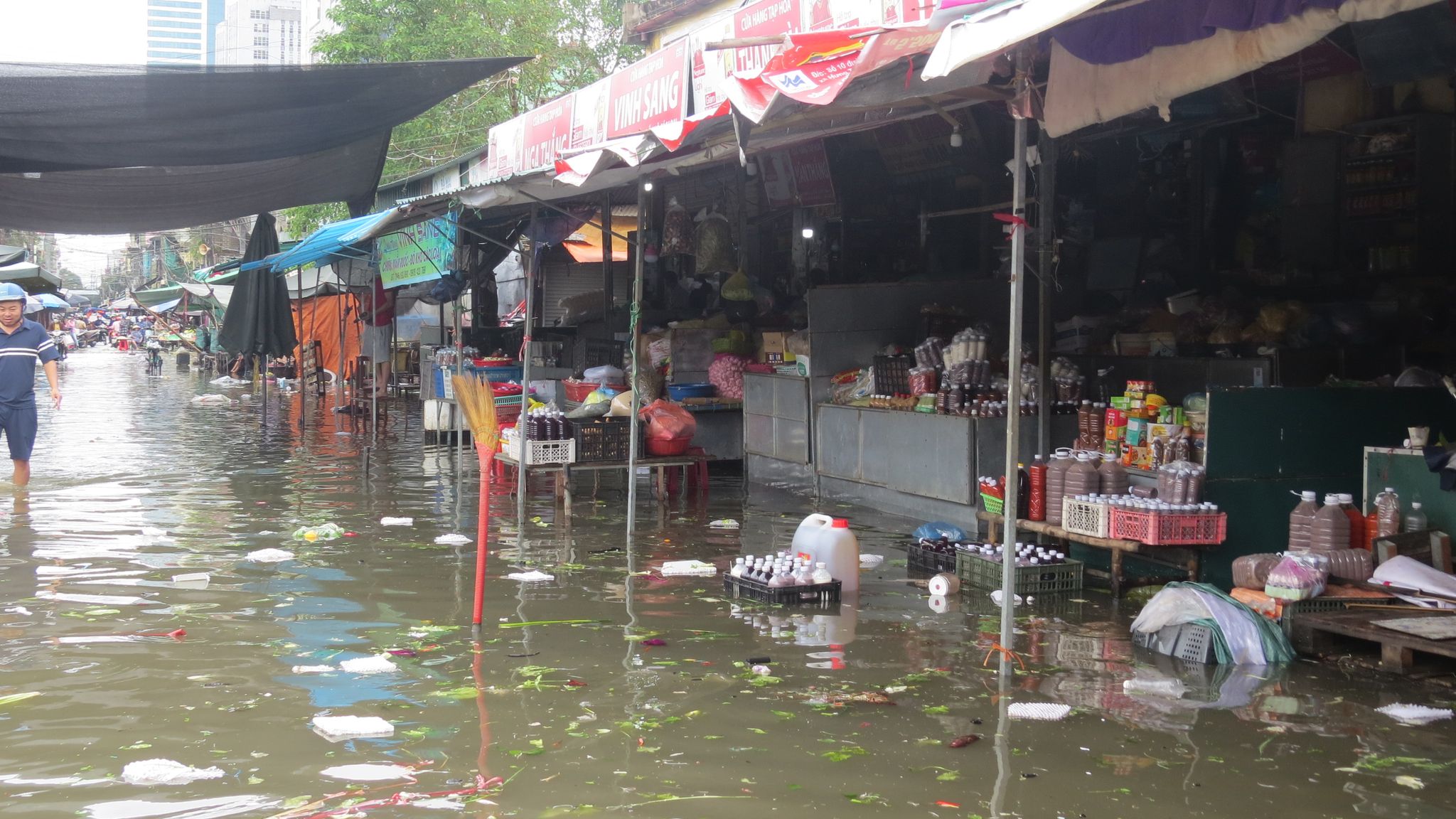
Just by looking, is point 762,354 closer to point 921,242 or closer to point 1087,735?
point 921,242

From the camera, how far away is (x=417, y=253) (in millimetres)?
15570

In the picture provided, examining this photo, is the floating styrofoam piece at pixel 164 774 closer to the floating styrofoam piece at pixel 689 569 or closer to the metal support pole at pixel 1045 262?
the floating styrofoam piece at pixel 689 569

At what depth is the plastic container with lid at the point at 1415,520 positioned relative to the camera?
6.56m

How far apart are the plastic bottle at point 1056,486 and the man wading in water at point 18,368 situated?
8.79 meters

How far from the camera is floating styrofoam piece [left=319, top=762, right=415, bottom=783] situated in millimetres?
4230

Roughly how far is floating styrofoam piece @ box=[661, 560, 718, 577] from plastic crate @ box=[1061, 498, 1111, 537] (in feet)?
7.69

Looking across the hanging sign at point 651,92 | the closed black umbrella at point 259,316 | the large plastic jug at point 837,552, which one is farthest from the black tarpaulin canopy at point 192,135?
the closed black umbrella at point 259,316

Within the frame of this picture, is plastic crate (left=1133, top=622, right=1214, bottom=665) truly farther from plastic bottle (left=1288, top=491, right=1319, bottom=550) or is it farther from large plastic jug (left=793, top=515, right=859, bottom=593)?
large plastic jug (left=793, top=515, right=859, bottom=593)

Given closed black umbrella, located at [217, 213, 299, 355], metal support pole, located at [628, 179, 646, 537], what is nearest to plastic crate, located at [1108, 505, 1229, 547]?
metal support pole, located at [628, 179, 646, 537]

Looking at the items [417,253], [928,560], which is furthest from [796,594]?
[417,253]

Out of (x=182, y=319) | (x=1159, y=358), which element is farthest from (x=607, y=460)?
(x=182, y=319)

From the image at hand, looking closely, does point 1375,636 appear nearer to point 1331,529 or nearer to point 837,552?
point 1331,529

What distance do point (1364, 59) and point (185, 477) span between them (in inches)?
461

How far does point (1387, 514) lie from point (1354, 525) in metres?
0.21
